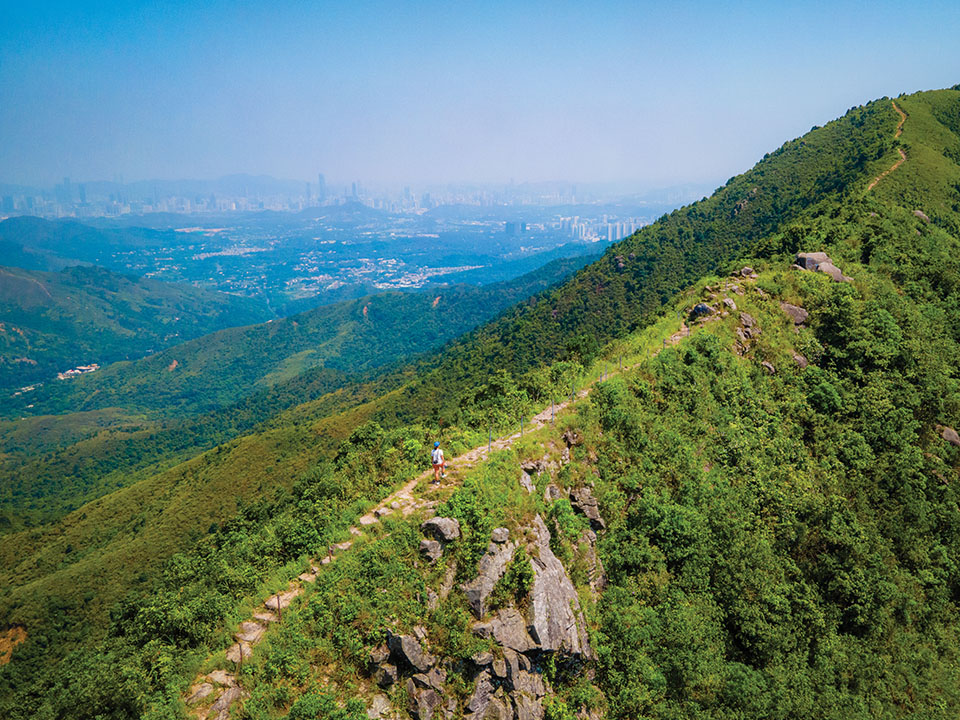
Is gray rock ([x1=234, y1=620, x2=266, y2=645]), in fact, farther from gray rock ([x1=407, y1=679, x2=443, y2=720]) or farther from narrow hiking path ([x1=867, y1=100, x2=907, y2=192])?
narrow hiking path ([x1=867, y1=100, x2=907, y2=192])

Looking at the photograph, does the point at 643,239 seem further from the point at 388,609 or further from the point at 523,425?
the point at 388,609

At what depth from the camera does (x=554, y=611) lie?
573 inches

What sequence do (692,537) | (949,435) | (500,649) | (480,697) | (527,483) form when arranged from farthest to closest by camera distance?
(949,435)
(692,537)
(527,483)
(500,649)
(480,697)

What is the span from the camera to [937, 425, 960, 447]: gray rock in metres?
25.0

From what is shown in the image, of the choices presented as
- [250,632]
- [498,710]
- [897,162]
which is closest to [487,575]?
[498,710]

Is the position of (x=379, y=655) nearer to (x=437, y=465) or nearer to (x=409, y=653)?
(x=409, y=653)

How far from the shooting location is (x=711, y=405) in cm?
2308

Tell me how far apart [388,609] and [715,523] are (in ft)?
41.4

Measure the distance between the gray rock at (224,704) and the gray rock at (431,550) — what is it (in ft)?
18.1

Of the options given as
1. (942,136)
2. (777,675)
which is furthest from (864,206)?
(777,675)

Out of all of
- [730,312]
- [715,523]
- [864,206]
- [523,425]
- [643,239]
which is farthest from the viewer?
[643,239]

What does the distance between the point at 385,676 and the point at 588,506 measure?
28.1ft

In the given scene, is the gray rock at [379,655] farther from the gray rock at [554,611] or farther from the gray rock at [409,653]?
the gray rock at [554,611]

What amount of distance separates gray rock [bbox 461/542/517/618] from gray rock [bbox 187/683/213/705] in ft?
22.2
